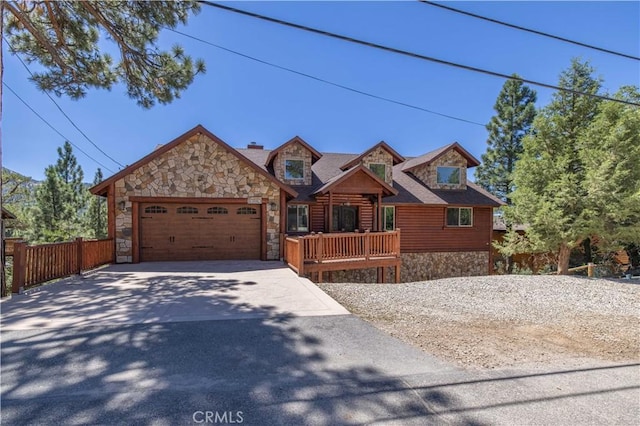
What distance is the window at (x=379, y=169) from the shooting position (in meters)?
15.9

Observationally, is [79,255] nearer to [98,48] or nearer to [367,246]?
[98,48]

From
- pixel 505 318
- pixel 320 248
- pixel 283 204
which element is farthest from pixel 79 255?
pixel 505 318

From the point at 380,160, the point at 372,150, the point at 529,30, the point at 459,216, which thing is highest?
the point at 372,150

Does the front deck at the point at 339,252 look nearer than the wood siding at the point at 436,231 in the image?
Yes

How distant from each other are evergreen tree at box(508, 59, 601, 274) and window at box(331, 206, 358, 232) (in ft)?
23.0

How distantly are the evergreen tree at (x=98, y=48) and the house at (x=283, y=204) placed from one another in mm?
2505

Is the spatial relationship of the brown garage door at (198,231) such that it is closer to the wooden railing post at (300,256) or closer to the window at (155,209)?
the window at (155,209)

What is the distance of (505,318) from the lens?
5863 millimetres

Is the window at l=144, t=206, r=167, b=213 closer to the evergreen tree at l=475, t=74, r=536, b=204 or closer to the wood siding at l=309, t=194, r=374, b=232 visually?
the wood siding at l=309, t=194, r=374, b=232

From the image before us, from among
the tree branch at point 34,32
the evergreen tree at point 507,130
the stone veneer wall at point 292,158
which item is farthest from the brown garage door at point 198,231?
the evergreen tree at point 507,130

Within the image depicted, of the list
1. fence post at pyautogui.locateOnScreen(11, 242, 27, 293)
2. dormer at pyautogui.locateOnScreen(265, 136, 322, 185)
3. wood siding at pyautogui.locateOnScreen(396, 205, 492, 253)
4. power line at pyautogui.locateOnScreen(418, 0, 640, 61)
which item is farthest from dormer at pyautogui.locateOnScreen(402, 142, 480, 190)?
fence post at pyautogui.locateOnScreen(11, 242, 27, 293)

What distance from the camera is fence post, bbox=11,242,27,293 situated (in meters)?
6.21

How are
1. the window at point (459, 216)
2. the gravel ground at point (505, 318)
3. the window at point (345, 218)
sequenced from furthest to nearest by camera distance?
the window at point (459, 216) < the window at point (345, 218) < the gravel ground at point (505, 318)

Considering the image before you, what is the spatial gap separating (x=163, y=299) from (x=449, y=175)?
613 inches
